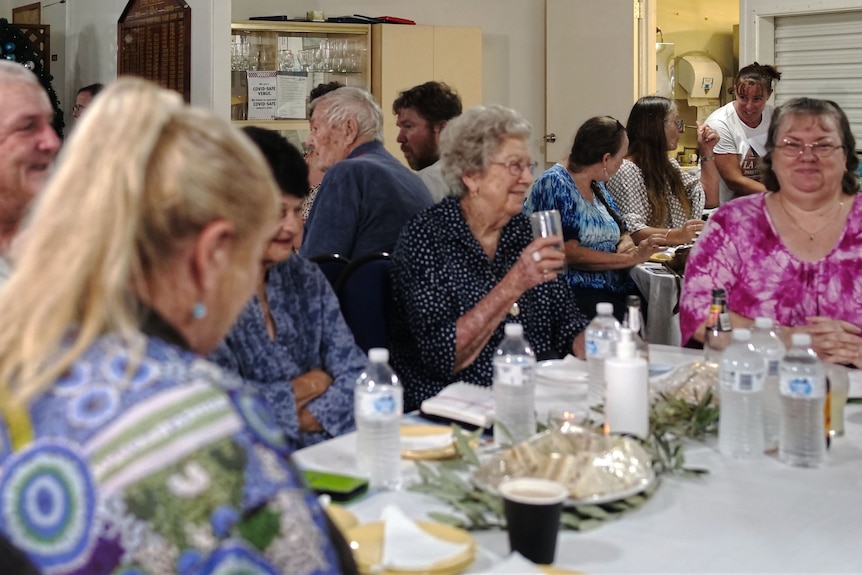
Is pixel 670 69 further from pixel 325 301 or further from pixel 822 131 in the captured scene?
pixel 325 301

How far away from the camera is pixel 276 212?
3.63 feet

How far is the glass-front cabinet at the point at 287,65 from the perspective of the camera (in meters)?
6.83

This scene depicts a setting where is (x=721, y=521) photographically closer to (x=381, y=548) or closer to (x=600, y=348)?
(x=381, y=548)

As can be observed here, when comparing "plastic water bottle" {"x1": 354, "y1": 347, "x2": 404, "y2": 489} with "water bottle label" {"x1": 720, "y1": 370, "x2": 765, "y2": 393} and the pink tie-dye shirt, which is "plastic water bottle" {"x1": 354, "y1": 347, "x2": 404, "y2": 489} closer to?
"water bottle label" {"x1": 720, "y1": 370, "x2": 765, "y2": 393}

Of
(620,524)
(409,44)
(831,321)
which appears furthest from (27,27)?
(620,524)

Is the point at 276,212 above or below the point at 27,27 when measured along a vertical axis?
below

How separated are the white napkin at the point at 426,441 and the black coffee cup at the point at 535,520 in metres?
0.51

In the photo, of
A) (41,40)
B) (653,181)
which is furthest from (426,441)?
(41,40)

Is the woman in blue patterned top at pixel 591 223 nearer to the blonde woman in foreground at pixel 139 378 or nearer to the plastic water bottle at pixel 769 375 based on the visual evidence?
the plastic water bottle at pixel 769 375

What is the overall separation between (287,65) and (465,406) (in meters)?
5.27

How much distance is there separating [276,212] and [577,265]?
3706mm

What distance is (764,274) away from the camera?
3.05 m

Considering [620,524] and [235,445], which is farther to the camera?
[620,524]

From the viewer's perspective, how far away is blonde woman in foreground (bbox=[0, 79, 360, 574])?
901mm
